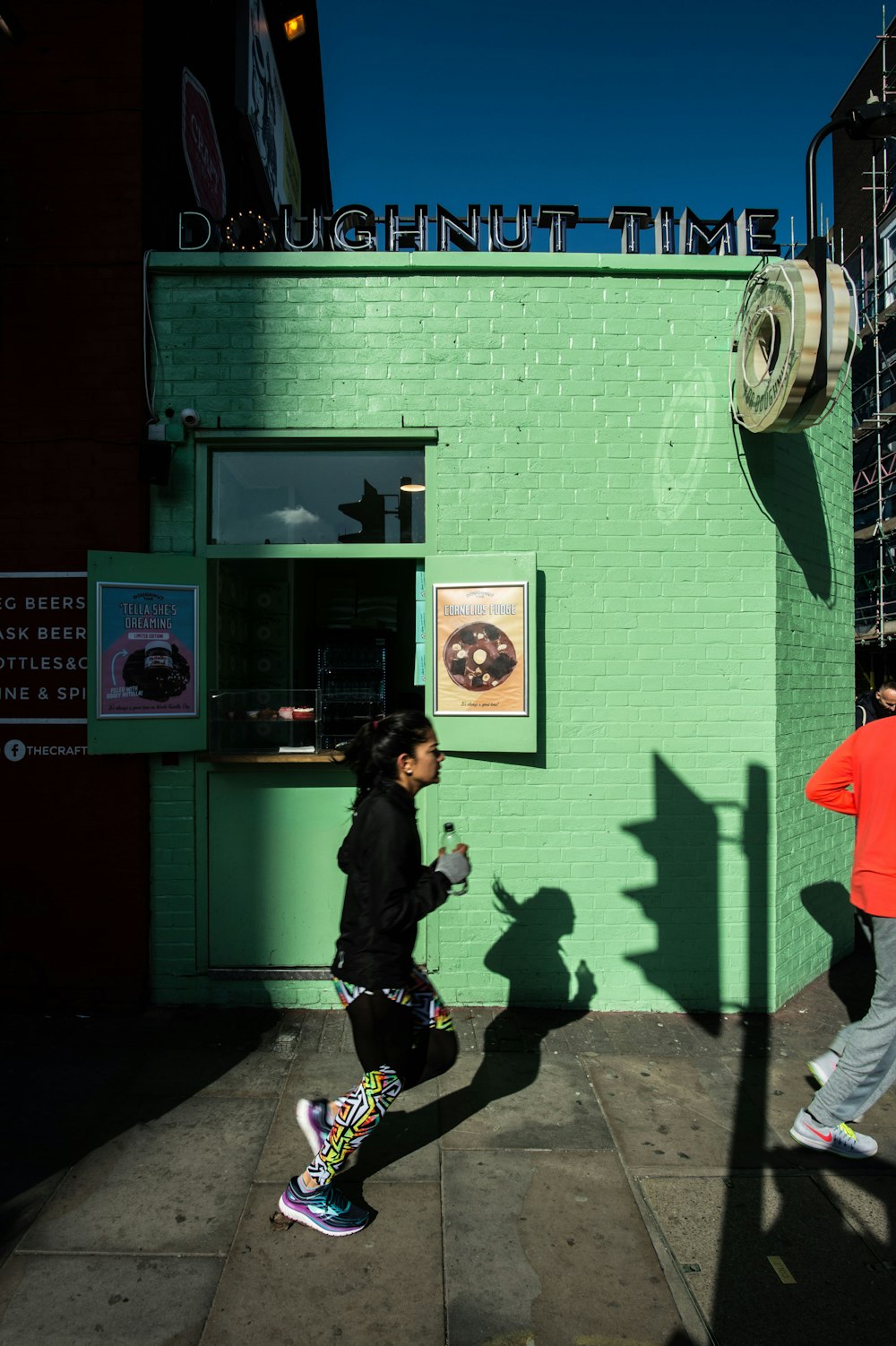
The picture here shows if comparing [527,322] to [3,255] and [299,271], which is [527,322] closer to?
[299,271]

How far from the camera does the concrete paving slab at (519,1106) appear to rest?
3.71m

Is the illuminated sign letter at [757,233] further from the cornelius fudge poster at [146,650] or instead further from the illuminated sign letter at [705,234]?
the cornelius fudge poster at [146,650]

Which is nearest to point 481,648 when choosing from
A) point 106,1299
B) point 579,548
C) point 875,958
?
point 579,548

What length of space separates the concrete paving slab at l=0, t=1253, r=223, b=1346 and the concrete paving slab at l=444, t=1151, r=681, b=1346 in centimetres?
85

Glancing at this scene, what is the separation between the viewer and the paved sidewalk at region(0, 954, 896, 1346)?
8.84 feet

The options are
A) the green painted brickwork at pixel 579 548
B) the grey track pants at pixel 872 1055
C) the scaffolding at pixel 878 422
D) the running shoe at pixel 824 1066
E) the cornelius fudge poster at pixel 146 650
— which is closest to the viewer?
the grey track pants at pixel 872 1055

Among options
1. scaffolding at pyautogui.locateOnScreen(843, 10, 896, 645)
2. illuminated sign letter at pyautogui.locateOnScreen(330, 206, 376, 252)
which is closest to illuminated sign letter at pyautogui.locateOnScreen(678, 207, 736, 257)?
illuminated sign letter at pyautogui.locateOnScreen(330, 206, 376, 252)

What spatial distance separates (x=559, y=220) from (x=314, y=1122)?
5.18 m

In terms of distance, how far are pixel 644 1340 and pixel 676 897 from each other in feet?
9.05

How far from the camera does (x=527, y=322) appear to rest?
5188mm

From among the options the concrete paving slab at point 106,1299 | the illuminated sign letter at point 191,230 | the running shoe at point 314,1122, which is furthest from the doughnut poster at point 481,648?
the concrete paving slab at point 106,1299

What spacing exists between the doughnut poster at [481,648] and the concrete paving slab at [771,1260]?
258cm

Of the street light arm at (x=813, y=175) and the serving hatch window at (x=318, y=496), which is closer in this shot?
the street light arm at (x=813, y=175)

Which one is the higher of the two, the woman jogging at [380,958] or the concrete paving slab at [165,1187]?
the woman jogging at [380,958]
